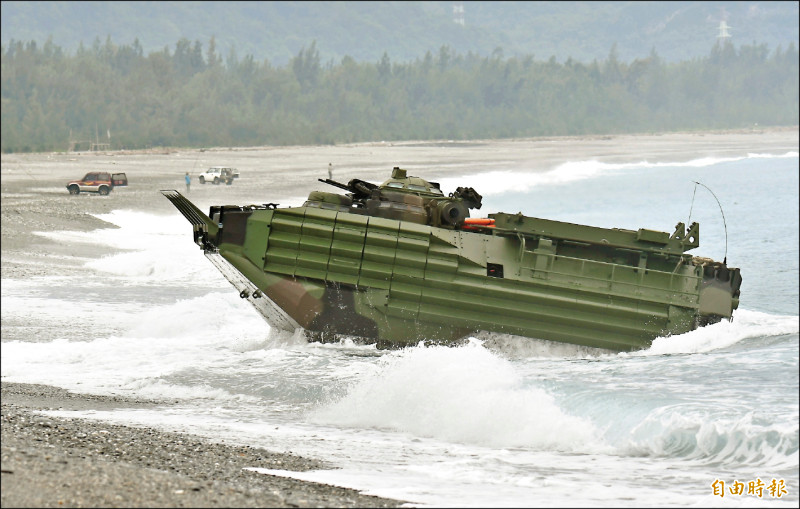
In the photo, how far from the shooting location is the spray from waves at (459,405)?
1445cm

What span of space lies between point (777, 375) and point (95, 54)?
7025cm

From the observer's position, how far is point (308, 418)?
52.2ft

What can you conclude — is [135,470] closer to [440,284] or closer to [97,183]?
[440,284]

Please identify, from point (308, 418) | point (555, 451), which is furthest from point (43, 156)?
point (555, 451)

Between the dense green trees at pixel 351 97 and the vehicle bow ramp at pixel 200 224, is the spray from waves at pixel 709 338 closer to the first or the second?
the vehicle bow ramp at pixel 200 224

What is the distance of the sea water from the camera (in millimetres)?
12414

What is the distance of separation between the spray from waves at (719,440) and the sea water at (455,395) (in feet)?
0.08

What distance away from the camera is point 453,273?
19.7 metres

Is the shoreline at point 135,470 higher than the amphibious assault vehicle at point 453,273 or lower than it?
lower

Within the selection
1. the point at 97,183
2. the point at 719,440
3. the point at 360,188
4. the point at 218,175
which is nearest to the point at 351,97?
the point at 218,175

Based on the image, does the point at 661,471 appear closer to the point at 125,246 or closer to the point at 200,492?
the point at 200,492

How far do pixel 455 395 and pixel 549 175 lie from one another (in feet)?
183

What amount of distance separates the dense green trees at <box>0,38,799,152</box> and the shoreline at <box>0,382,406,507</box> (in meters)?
29.3

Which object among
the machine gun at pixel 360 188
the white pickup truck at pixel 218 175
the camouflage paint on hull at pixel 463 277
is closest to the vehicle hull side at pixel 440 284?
the camouflage paint on hull at pixel 463 277
